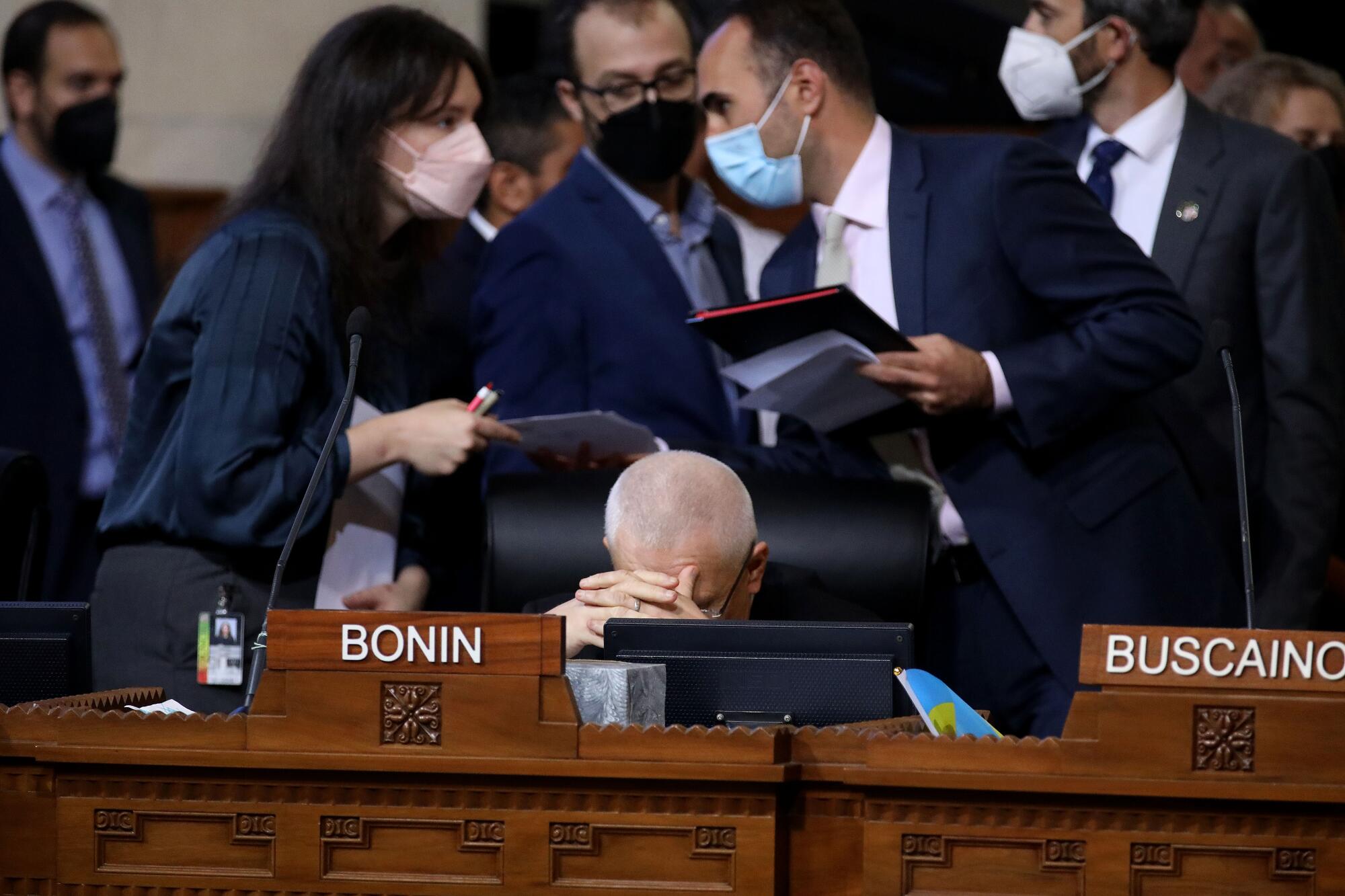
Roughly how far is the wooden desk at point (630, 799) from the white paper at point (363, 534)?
1.24 metres

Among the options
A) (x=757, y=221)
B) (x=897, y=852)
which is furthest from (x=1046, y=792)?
(x=757, y=221)

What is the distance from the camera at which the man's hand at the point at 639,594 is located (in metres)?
2.26

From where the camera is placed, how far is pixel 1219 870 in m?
1.65

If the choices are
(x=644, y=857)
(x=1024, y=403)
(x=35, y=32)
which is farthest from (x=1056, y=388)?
(x=35, y=32)

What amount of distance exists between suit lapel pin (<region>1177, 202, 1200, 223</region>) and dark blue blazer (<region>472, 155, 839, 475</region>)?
32.8 inches

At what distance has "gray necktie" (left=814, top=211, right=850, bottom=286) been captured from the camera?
124 inches

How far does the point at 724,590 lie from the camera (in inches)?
95.8

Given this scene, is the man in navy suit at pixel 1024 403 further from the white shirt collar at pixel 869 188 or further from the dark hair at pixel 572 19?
the dark hair at pixel 572 19

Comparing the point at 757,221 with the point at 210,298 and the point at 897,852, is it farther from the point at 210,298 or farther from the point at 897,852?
the point at 897,852

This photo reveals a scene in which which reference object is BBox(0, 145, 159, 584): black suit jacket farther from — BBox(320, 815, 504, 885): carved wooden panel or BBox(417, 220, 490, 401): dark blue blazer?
BBox(320, 815, 504, 885): carved wooden panel

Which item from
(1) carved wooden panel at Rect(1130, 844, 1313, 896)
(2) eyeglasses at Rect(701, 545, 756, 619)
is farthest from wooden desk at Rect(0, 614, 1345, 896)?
(2) eyeglasses at Rect(701, 545, 756, 619)

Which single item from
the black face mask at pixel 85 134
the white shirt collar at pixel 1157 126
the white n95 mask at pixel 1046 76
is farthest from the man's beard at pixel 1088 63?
the black face mask at pixel 85 134

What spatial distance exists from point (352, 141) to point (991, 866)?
75.4 inches

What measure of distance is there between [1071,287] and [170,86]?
4.13m
